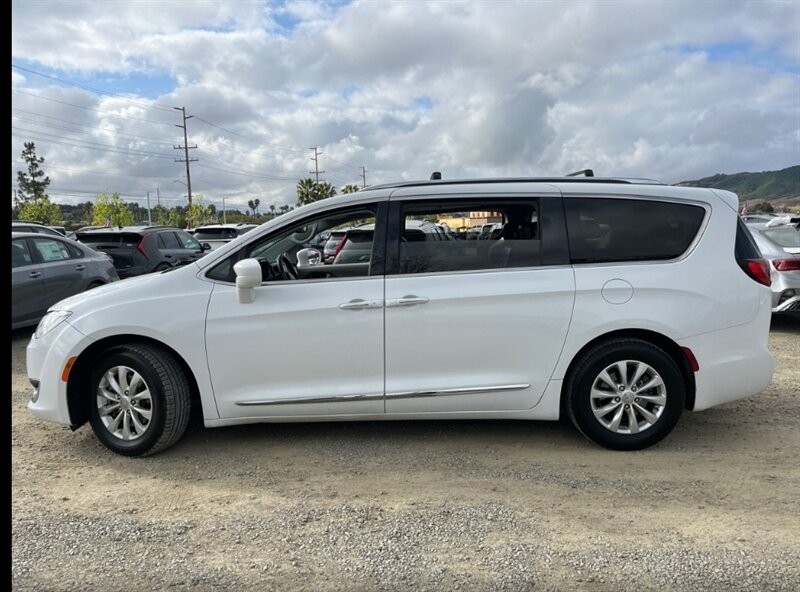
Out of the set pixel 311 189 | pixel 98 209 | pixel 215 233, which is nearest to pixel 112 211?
pixel 98 209

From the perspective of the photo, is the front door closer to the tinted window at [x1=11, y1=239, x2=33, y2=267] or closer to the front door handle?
the front door handle

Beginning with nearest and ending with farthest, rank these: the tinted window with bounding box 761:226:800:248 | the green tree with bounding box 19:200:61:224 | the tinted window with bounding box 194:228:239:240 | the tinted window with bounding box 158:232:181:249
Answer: the tinted window with bounding box 761:226:800:248 < the tinted window with bounding box 158:232:181:249 < the tinted window with bounding box 194:228:239:240 < the green tree with bounding box 19:200:61:224

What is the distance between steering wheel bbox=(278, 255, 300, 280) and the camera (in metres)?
4.04

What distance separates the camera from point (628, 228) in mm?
3939

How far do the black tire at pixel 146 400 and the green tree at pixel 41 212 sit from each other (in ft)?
164

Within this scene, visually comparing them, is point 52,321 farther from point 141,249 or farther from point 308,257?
point 141,249

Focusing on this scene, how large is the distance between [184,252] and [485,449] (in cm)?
1043

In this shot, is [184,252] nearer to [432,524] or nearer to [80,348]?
[80,348]

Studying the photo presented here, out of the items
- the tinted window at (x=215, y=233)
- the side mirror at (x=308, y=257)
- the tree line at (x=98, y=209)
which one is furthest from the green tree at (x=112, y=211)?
the side mirror at (x=308, y=257)

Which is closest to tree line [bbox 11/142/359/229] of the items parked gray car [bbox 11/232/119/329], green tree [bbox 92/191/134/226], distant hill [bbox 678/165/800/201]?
green tree [bbox 92/191/134/226]

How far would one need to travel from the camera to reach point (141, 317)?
3793 mm

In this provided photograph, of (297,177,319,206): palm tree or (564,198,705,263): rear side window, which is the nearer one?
(564,198,705,263): rear side window

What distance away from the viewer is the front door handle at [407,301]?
3.77 metres

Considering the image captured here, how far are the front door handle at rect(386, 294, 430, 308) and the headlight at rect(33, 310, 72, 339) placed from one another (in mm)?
2198
